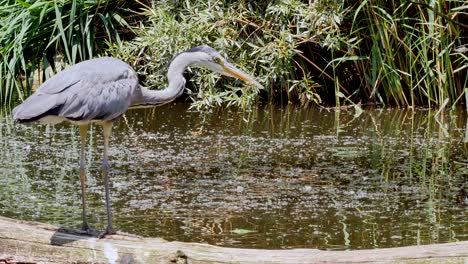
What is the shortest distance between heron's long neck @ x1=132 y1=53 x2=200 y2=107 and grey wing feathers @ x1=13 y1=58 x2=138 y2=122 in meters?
0.20

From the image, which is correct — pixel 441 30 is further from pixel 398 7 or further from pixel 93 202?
pixel 93 202

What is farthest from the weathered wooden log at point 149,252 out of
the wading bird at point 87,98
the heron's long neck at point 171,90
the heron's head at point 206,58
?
the heron's head at point 206,58

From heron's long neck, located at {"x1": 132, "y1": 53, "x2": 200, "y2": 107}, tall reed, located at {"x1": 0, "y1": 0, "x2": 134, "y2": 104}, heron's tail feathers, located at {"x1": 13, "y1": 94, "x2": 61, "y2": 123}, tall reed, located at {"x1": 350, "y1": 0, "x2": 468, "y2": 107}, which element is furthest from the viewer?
tall reed, located at {"x1": 0, "y1": 0, "x2": 134, "y2": 104}

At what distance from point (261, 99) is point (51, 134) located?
9.70 feet

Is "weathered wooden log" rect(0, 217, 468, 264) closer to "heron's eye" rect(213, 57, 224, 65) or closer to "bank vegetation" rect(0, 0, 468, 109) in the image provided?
"heron's eye" rect(213, 57, 224, 65)

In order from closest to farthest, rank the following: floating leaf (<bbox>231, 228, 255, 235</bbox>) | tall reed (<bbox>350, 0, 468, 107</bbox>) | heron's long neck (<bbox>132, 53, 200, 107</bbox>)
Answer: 1. heron's long neck (<bbox>132, 53, 200, 107</bbox>)
2. floating leaf (<bbox>231, 228, 255, 235</bbox>)
3. tall reed (<bbox>350, 0, 468, 107</bbox>)

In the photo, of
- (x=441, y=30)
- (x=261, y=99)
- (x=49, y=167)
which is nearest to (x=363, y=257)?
(x=49, y=167)

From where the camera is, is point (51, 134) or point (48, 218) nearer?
point (48, 218)

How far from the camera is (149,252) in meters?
4.21

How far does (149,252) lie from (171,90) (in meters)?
1.62

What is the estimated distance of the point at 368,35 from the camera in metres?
10.3

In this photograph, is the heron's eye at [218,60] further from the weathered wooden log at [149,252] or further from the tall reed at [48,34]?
the tall reed at [48,34]

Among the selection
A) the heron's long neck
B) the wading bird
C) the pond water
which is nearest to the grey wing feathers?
the wading bird

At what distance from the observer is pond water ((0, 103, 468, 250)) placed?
19.0 ft
